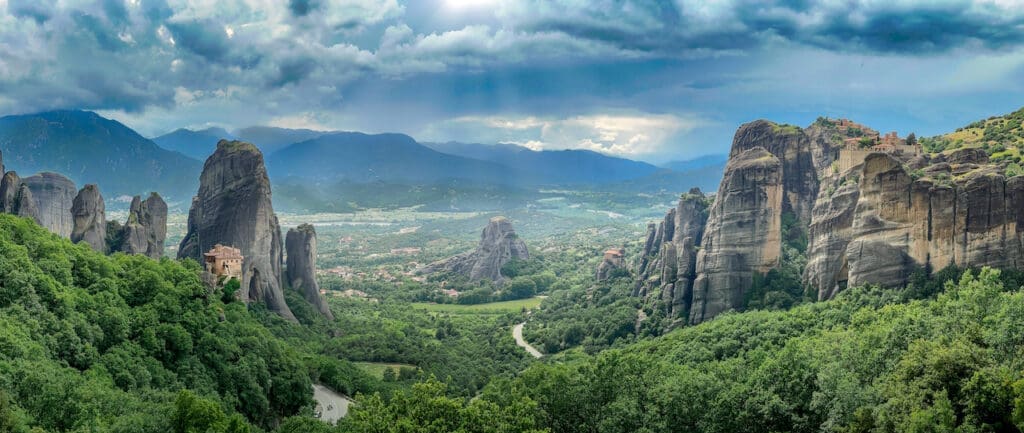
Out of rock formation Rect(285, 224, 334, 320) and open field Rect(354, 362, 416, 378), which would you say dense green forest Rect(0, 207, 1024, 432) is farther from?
rock formation Rect(285, 224, 334, 320)

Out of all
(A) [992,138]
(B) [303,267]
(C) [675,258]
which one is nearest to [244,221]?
(B) [303,267]

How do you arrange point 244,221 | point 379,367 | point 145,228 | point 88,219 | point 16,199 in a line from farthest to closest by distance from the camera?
point 145,228 → point 244,221 → point 379,367 → point 88,219 → point 16,199

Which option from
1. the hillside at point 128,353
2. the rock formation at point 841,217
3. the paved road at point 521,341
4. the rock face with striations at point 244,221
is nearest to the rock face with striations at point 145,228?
the rock face with striations at point 244,221

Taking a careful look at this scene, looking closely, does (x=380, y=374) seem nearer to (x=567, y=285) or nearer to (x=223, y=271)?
(x=223, y=271)

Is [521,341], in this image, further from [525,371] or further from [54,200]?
[54,200]

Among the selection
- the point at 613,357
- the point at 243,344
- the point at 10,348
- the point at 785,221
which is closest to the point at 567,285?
the point at 785,221

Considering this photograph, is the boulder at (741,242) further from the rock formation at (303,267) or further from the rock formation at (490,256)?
the rock formation at (490,256)
